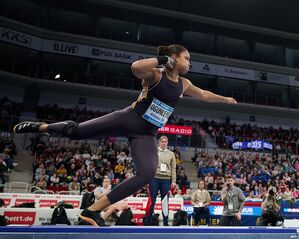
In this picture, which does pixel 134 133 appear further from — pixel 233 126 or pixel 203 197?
pixel 233 126

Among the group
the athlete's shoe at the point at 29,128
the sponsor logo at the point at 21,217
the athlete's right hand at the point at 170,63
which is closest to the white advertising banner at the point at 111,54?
the sponsor logo at the point at 21,217

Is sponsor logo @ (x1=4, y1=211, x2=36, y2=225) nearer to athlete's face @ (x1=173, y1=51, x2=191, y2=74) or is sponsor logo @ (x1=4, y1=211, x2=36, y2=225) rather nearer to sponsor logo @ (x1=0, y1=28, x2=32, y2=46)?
athlete's face @ (x1=173, y1=51, x2=191, y2=74)

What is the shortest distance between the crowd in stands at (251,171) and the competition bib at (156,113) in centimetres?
1123

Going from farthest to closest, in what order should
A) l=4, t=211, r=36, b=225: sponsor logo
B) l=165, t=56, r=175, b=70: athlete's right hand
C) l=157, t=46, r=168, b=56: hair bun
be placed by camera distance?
1. l=4, t=211, r=36, b=225: sponsor logo
2. l=157, t=46, r=168, b=56: hair bun
3. l=165, t=56, r=175, b=70: athlete's right hand

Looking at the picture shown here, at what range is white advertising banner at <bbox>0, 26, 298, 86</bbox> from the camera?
71.0ft

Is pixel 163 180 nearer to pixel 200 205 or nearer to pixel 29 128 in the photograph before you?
pixel 200 205

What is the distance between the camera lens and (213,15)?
27.4 m

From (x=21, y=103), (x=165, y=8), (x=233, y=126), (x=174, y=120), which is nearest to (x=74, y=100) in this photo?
(x=21, y=103)

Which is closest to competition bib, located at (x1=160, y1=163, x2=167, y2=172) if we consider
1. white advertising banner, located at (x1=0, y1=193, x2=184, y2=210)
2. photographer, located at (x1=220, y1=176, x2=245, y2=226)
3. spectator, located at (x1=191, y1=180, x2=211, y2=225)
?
photographer, located at (x1=220, y1=176, x2=245, y2=226)

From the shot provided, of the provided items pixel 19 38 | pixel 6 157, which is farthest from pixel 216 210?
pixel 19 38

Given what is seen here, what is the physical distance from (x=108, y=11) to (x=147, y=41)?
4217mm

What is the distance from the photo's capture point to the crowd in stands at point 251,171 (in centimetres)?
1502

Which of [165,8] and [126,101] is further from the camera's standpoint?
[165,8]

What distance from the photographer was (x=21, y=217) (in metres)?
7.27
